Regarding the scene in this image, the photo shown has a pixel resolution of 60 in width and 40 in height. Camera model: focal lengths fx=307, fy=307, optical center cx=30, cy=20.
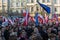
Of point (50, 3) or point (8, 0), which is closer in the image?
point (50, 3)

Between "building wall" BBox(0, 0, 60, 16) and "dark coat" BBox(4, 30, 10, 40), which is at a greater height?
"dark coat" BBox(4, 30, 10, 40)

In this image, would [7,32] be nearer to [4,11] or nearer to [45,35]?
[45,35]

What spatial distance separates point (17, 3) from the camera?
78.8 meters

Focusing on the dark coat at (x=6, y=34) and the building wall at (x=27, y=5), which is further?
the building wall at (x=27, y=5)

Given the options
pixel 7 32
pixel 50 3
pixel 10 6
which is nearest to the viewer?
pixel 7 32

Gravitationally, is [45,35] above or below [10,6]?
above

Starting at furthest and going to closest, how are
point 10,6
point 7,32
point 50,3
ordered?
point 10,6, point 50,3, point 7,32

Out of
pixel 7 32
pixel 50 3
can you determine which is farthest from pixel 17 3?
pixel 7 32

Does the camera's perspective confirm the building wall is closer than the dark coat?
No

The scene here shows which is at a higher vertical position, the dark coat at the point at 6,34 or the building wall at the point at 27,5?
the dark coat at the point at 6,34

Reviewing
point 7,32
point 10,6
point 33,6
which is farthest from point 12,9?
point 7,32

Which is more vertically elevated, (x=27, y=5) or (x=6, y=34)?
(x=6, y=34)

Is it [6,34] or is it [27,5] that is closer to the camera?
Answer: [6,34]

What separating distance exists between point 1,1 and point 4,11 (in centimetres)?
492
